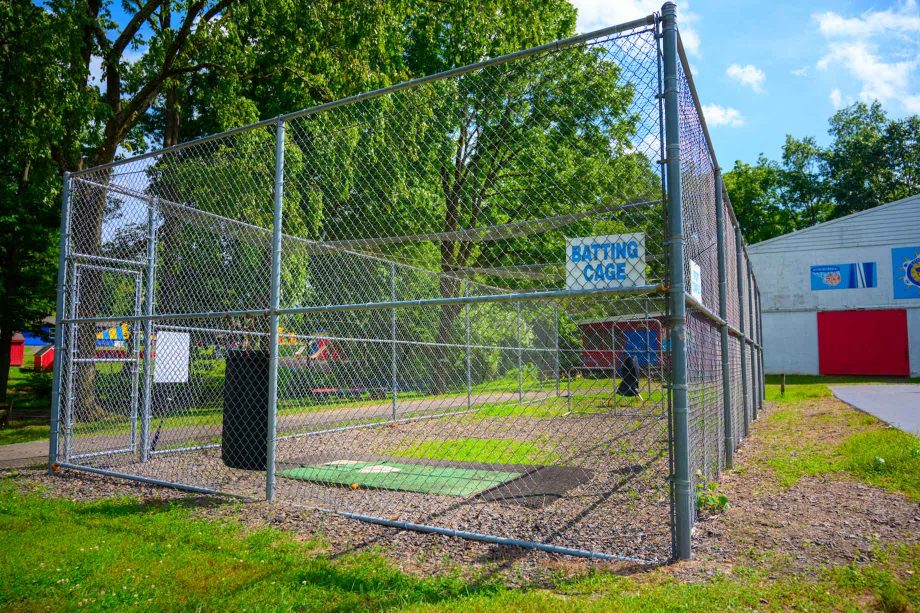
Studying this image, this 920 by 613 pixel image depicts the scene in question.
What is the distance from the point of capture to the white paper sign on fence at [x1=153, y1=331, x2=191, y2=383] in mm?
6859

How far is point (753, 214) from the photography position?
152ft

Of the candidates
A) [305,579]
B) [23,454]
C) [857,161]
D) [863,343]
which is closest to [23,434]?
[23,454]

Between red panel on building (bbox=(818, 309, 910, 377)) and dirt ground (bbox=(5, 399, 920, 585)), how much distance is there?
922 inches

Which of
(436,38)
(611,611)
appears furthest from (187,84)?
(611,611)

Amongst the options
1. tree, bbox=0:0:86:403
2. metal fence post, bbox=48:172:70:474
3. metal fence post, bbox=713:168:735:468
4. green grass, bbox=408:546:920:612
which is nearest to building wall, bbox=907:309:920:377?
metal fence post, bbox=713:168:735:468

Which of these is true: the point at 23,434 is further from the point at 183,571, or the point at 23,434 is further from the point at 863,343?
the point at 863,343

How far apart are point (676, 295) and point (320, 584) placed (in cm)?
249

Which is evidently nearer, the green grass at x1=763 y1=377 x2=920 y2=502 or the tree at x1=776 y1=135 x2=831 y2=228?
the green grass at x1=763 y1=377 x2=920 y2=502

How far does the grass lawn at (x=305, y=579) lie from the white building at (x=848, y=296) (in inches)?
946

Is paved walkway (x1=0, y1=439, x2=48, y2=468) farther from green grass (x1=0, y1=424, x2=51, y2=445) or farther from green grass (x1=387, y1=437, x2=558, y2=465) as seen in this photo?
green grass (x1=387, y1=437, x2=558, y2=465)

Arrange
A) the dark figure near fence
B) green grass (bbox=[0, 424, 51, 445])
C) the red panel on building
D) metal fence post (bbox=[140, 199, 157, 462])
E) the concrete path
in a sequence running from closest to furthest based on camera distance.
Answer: metal fence post (bbox=[140, 199, 157, 462])
the dark figure near fence
the concrete path
green grass (bbox=[0, 424, 51, 445])
the red panel on building

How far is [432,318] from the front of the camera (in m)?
12.8

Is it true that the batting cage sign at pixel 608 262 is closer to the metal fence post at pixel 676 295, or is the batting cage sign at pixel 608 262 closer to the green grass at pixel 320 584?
the metal fence post at pixel 676 295

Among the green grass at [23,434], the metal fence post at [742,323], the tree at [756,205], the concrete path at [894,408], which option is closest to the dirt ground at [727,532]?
the metal fence post at [742,323]
